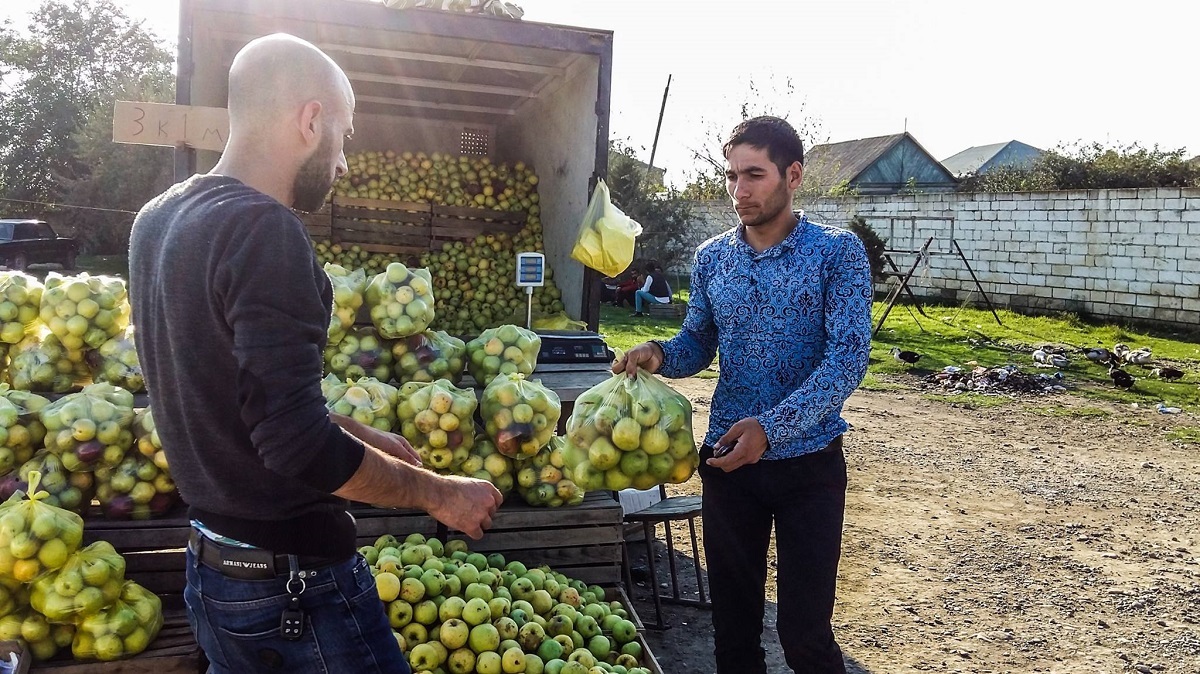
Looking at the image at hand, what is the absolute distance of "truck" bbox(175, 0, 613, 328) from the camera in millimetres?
4469

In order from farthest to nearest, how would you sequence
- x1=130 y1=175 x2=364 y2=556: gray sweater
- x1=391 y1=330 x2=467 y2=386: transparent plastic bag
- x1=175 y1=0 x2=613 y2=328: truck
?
x1=175 y1=0 x2=613 y2=328: truck, x1=391 y1=330 x2=467 y2=386: transparent plastic bag, x1=130 y1=175 x2=364 y2=556: gray sweater

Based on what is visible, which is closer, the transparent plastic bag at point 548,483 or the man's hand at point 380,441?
the man's hand at point 380,441

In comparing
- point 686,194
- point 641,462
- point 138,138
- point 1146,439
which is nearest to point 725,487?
point 641,462

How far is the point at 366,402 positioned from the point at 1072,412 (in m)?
8.16

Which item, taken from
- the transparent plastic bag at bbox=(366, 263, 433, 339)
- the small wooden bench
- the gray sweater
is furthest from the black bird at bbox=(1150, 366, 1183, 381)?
the gray sweater

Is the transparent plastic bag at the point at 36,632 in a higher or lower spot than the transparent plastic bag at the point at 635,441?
lower

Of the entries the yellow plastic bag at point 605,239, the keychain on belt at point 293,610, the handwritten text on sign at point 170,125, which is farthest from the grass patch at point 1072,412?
the keychain on belt at point 293,610

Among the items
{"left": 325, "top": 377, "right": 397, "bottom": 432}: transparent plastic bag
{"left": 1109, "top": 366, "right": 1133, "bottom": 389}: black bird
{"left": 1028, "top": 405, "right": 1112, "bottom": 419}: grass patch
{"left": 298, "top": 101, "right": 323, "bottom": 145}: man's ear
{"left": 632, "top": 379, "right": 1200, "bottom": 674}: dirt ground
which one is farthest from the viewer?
{"left": 1109, "top": 366, "right": 1133, "bottom": 389}: black bird

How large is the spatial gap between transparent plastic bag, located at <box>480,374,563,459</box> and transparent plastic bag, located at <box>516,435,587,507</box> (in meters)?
0.06

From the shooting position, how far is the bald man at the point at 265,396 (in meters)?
1.51

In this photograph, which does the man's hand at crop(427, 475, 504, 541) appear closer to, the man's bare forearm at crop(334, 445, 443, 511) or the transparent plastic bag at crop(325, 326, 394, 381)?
the man's bare forearm at crop(334, 445, 443, 511)

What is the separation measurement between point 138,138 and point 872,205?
1705cm

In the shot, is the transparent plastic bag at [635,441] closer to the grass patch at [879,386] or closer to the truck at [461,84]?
the truck at [461,84]

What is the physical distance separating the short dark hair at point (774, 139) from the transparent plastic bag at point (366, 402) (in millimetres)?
1750
